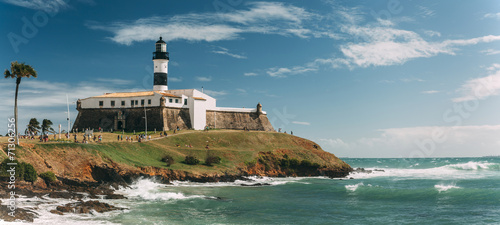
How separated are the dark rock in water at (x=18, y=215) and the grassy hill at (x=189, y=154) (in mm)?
13281

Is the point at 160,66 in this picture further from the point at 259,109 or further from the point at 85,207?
the point at 85,207

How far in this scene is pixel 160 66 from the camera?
82.4 metres

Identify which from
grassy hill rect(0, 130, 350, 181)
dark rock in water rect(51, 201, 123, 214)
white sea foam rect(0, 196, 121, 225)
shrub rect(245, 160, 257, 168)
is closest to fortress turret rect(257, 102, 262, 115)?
grassy hill rect(0, 130, 350, 181)

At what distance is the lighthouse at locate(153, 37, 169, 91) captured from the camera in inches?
3223

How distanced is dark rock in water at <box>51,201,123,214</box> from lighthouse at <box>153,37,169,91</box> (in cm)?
5159

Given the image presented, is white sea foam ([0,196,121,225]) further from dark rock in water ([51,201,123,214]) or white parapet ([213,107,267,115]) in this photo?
white parapet ([213,107,267,115])

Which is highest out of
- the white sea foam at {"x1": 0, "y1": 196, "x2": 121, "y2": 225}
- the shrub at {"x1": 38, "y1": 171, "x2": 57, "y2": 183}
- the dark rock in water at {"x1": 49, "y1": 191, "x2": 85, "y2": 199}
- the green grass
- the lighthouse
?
the lighthouse

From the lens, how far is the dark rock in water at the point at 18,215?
25444 mm

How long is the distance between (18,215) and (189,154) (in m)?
36.4

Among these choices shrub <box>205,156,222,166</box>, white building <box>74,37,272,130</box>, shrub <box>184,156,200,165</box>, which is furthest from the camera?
white building <box>74,37,272,130</box>

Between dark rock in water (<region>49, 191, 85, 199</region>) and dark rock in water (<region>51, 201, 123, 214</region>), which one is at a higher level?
dark rock in water (<region>49, 191, 85, 199</region>)

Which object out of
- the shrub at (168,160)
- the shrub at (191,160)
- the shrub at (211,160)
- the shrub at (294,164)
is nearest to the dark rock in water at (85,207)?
the shrub at (168,160)

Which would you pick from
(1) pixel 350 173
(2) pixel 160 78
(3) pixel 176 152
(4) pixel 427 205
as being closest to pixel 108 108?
(2) pixel 160 78

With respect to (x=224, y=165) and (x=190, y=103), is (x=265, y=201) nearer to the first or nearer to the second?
(x=224, y=165)
